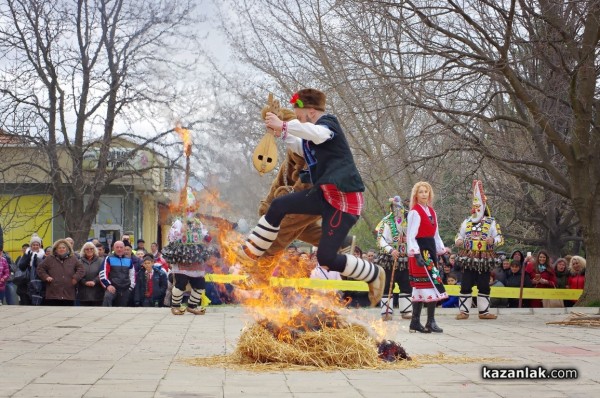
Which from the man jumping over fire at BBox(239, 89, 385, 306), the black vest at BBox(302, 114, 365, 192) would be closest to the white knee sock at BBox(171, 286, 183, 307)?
the man jumping over fire at BBox(239, 89, 385, 306)

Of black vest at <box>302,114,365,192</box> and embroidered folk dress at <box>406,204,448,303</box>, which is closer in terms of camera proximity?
black vest at <box>302,114,365,192</box>

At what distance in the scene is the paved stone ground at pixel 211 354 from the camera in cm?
671

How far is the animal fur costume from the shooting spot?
857 centimetres

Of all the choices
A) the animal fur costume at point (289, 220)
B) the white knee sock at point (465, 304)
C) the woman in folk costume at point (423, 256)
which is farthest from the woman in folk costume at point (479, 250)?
the animal fur costume at point (289, 220)

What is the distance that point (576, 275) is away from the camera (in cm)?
1850

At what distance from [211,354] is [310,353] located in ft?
5.03

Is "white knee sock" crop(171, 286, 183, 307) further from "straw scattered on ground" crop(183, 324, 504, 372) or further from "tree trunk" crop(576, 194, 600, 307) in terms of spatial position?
"straw scattered on ground" crop(183, 324, 504, 372)

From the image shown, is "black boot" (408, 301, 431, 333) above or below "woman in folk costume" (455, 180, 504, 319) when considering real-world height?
below

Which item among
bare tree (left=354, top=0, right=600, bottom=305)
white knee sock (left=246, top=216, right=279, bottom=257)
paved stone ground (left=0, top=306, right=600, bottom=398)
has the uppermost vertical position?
bare tree (left=354, top=0, right=600, bottom=305)

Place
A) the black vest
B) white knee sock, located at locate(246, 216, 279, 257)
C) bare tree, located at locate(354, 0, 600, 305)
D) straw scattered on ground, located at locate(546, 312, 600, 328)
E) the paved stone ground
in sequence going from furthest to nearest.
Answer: bare tree, located at locate(354, 0, 600, 305) < straw scattered on ground, located at locate(546, 312, 600, 328) < white knee sock, located at locate(246, 216, 279, 257) < the black vest < the paved stone ground

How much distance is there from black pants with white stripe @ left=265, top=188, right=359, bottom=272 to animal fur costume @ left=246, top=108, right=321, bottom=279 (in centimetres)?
31

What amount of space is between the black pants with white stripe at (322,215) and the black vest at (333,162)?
0.53ft

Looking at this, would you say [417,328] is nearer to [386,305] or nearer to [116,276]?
[386,305]

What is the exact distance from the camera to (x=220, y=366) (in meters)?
8.20
